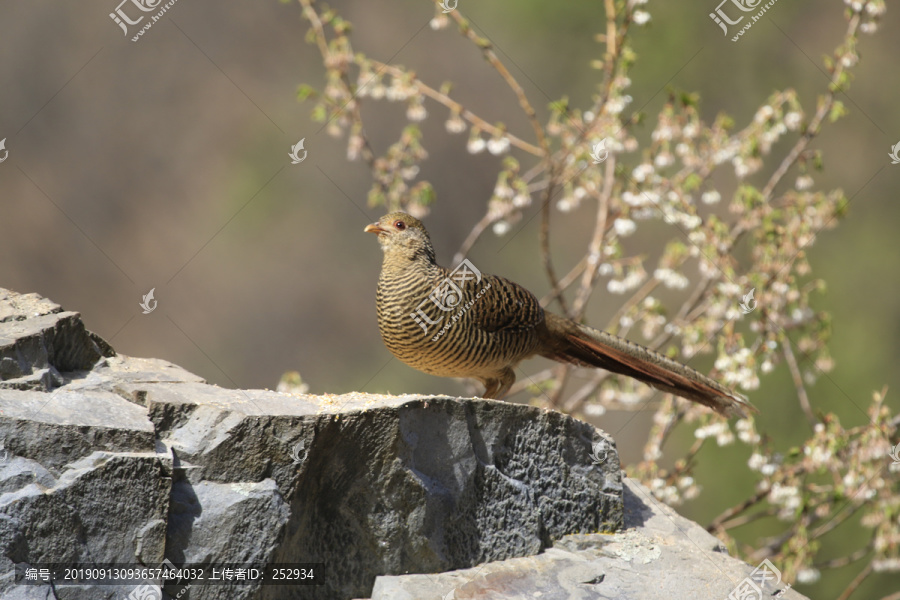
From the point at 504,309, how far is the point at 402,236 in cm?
61

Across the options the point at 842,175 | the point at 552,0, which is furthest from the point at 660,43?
the point at 842,175

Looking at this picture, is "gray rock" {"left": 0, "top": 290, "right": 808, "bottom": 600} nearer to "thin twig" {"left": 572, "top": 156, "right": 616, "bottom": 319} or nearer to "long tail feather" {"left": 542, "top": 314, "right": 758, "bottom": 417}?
"long tail feather" {"left": 542, "top": 314, "right": 758, "bottom": 417}

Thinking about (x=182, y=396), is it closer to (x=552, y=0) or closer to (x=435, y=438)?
(x=435, y=438)

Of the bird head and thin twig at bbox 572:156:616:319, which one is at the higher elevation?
thin twig at bbox 572:156:616:319

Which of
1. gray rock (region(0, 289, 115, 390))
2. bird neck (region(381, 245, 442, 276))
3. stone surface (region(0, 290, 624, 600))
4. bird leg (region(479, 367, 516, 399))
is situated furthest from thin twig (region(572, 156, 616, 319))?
gray rock (region(0, 289, 115, 390))

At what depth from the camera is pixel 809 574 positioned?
5.11 meters

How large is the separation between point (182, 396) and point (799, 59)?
24.4 ft

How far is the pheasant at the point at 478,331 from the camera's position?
3650mm

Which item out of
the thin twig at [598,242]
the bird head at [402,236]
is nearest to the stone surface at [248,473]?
the bird head at [402,236]

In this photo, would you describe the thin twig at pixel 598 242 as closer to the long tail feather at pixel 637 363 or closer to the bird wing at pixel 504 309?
the long tail feather at pixel 637 363

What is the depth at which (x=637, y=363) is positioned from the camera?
3.92 meters

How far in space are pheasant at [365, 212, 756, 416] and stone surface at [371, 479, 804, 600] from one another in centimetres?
78

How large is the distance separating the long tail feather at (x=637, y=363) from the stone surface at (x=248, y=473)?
0.87 meters

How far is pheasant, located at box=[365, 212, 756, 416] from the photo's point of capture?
12.0 ft
